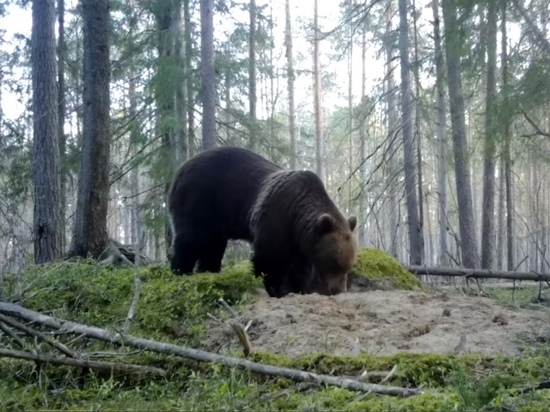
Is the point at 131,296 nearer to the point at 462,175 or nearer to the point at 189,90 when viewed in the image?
the point at 189,90

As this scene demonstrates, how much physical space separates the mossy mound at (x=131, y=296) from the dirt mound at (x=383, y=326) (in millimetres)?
393

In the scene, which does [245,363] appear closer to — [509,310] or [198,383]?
[198,383]

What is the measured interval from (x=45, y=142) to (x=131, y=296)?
767cm

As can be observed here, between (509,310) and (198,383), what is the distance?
→ 421 centimetres

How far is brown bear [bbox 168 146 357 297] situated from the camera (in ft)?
26.7

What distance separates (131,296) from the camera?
6.85m

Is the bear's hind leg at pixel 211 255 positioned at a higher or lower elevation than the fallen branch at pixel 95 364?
higher

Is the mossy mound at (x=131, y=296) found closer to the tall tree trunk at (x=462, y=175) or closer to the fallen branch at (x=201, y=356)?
the fallen branch at (x=201, y=356)

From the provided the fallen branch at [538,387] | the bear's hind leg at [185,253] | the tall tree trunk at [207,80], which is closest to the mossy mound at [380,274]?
the bear's hind leg at [185,253]

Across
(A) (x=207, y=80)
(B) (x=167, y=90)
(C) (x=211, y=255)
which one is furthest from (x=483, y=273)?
(B) (x=167, y=90)

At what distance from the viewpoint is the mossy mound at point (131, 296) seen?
5.99 meters

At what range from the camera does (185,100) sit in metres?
17.5

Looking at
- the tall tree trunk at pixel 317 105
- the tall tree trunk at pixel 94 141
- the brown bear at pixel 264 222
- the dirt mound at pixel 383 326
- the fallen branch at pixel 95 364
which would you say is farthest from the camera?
the tall tree trunk at pixel 317 105

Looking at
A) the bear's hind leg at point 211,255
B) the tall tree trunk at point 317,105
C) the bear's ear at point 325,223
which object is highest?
the tall tree trunk at point 317,105
